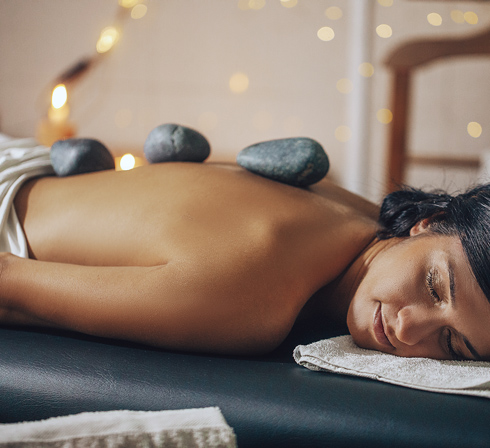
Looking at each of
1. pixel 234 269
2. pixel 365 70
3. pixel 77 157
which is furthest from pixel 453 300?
pixel 365 70

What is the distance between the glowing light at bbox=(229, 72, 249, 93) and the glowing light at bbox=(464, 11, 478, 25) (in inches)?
50.6

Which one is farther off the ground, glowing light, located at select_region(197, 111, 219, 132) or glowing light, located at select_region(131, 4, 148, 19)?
glowing light, located at select_region(131, 4, 148, 19)

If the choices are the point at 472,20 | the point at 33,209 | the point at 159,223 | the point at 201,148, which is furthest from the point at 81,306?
the point at 472,20

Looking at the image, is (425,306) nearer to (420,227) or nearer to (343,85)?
(420,227)

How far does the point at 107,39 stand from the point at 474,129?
2196 mm

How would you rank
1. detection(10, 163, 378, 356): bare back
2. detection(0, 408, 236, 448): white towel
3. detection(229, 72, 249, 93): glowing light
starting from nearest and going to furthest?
detection(0, 408, 236, 448): white towel, detection(10, 163, 378, 356): bare back, detection(229, 72, 249, 93): glowing light

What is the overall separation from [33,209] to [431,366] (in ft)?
2.76

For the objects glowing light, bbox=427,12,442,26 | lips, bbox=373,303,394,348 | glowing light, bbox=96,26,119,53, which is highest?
glowing light, bbox=427,12,442,26

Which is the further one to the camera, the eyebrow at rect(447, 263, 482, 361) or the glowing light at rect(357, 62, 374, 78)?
the glowing light at rect(357, 62, 374, 78)

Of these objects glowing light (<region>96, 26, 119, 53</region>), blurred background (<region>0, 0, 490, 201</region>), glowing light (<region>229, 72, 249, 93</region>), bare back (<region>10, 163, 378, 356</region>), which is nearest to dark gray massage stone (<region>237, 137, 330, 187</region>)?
bare back (<region>10, 163, 378, 356</region>)

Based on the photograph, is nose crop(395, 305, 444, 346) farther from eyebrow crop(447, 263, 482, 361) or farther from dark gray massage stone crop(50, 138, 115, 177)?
dark gray massage stone crop(50, 138, 115, 177)

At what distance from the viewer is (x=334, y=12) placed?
8.93 feet

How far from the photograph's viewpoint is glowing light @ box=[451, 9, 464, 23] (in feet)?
8.89

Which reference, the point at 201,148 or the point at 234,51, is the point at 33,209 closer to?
the point at 201,148
